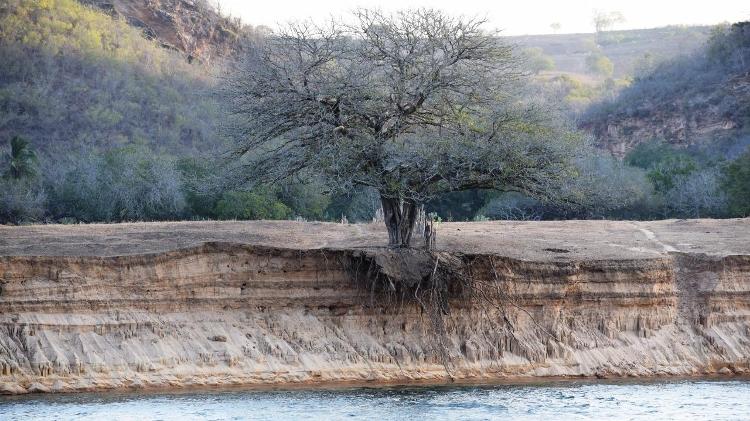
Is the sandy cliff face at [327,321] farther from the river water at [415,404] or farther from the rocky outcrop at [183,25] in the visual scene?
the rocky outcrop at [183,25]

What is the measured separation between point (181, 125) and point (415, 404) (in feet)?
137

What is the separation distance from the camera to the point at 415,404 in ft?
65.5

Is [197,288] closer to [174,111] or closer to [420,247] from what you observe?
[420,247]

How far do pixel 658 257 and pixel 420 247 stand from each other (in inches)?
201

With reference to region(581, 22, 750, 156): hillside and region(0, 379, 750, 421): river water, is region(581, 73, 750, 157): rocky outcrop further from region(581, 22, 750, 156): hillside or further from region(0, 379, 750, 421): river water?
region(0, 379, 750, 421): river water

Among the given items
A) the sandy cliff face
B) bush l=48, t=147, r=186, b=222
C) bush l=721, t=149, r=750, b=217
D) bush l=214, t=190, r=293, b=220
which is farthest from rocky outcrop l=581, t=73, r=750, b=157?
the sandy cliff face

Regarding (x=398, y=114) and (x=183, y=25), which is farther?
(x=183, y=25)

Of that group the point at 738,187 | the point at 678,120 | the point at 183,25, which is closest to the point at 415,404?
Answer: the point at 738,187

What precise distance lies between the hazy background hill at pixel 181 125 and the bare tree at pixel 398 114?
1.99 meters

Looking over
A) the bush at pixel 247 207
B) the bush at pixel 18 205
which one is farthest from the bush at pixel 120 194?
the bush at pixel 247 207

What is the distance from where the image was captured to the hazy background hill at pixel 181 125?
131 ft

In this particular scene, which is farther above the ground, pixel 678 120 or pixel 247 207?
pixel 678 120

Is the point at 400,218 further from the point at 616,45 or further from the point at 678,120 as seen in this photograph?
the point at 616,45

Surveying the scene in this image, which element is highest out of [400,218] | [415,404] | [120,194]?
[120,194]
